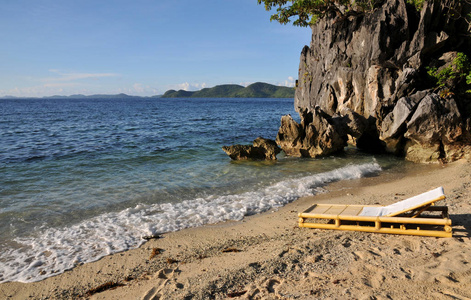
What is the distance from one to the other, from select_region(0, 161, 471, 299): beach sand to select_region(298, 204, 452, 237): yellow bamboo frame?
6.3 inches

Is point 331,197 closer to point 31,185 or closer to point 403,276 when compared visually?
point 403,276

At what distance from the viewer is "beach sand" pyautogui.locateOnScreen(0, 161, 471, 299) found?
212 inches

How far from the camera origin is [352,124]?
19.6m

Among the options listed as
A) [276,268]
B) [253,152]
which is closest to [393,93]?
[253,152]

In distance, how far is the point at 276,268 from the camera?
6199mm

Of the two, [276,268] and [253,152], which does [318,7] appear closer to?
[253,152]

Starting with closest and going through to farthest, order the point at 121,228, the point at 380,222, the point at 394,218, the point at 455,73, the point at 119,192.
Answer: the point at 394,218 → the point at 380,222 → the point at 121,228 → the point at 119,192 → the point at 455,73

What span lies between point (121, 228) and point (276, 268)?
17.0 ft

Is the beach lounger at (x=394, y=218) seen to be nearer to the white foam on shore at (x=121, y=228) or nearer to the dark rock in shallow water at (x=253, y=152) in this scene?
the white foam on shore at (x=121, y=228)

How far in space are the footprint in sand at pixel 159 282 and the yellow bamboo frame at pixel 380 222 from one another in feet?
13.1

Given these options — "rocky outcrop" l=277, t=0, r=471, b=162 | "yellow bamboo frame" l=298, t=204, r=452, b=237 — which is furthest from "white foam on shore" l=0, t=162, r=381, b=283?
"rocky outcrop" l=277, t=0, r=471, b=162

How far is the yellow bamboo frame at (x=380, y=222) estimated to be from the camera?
7105 millimetres

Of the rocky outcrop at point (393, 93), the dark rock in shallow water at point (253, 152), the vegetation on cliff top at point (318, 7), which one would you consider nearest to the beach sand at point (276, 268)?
the rocky outcrop at point (393, 93)

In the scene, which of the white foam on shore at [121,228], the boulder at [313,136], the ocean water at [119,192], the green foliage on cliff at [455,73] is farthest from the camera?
the boulder at [313,136]
